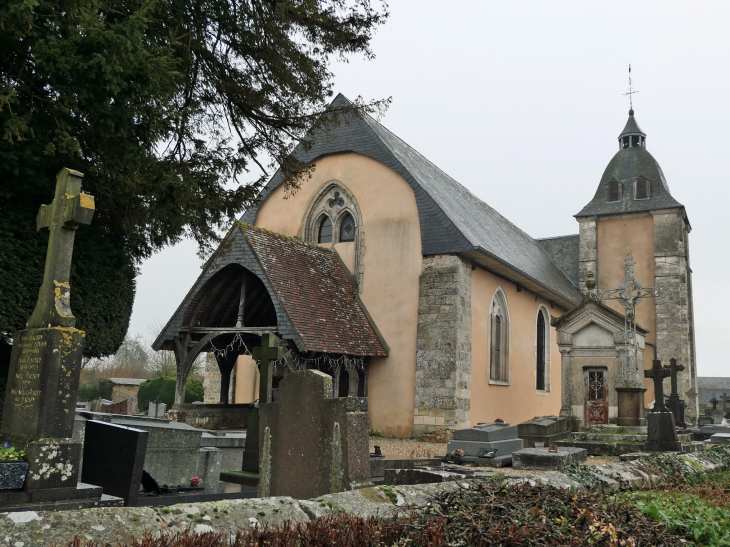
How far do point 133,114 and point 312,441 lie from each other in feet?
12.7

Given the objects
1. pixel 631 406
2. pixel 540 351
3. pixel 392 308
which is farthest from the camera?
pixel 540 351

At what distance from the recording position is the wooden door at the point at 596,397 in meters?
14.2

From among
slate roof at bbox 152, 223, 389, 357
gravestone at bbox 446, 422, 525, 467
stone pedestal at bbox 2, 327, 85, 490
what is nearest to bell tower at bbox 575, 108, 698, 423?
slate roof at bbox 152, 223, 389, 357

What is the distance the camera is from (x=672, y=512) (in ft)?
12.5

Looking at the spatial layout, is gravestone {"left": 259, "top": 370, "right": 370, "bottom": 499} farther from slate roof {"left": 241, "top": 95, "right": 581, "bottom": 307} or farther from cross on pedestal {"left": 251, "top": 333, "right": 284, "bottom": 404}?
slate roof {"left": 241, "top": 95, "right": 581, "bottom": 307}

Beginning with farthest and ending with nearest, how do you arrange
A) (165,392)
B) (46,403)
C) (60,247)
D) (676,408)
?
(165,392) < (676,408) < (60,247) < (46,403)

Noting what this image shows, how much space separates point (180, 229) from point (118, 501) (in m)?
4.31

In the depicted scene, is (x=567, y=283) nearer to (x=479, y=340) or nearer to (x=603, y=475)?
(x=479, y=340)

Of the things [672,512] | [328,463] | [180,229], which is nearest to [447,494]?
[672,512]

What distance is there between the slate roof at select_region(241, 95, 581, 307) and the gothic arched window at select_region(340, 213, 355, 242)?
6.41ft

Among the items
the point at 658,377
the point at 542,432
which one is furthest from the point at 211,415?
the point at 658,377

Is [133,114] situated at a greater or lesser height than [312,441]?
greater

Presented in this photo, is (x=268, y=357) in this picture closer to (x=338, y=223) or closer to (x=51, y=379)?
(x=51, y=379)

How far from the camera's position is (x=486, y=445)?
364 inches
